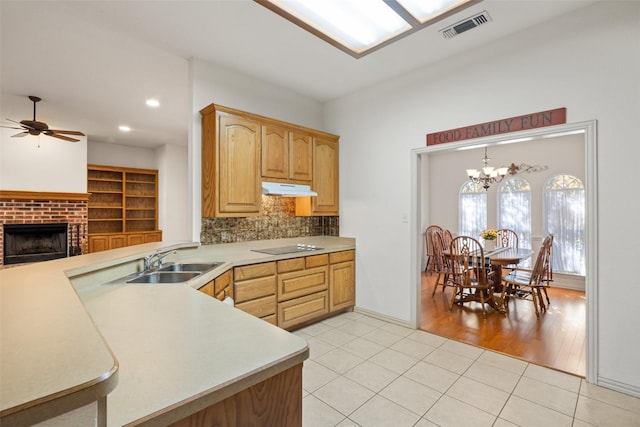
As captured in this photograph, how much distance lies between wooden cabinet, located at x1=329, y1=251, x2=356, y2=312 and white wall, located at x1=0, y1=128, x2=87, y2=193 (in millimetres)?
5123

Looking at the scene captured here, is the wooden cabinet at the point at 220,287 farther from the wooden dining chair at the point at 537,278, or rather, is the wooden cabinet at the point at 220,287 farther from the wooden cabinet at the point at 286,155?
the wooden dining chair at the point at 537,278

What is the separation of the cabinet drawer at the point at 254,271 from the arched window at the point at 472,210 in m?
5.06

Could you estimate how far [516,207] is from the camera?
5961mm

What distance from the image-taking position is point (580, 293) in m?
4.92

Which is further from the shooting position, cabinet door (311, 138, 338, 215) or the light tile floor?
cabinet door (311, 138, 338, 215)

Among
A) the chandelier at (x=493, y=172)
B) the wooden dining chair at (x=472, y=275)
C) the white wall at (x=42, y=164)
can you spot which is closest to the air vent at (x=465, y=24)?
the wooden dining chair at (x=472, y=275)

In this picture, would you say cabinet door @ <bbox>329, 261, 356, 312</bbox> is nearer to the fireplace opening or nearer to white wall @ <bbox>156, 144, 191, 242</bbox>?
white wall @ <bbox>156, 144, 191, 242</bbox>

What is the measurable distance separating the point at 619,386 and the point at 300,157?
3.43m

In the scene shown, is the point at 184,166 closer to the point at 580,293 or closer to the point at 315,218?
the point at 315,218

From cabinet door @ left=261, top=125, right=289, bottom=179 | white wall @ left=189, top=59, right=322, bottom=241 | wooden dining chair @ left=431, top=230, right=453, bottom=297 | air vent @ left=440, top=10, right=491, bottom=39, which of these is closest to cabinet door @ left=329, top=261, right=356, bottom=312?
cabinet door @ left=261, top=125, right=289, bottom=179

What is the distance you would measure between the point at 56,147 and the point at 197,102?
4.20 meters

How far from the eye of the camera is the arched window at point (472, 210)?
642cm

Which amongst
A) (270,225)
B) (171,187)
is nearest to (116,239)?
(171,187)

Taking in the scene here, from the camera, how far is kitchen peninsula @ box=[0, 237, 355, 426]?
0.50 meters
